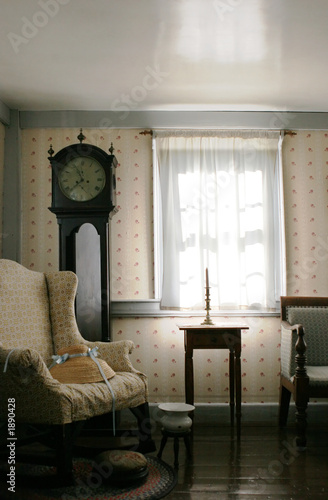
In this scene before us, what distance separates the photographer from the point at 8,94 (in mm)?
→ 3943

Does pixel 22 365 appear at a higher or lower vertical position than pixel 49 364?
higher

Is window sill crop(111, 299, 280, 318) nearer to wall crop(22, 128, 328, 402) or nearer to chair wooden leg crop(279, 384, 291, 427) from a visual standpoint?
wall crop(22, 128, 328, 402)

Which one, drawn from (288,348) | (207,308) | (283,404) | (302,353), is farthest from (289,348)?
(207,308)

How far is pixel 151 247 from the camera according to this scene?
14.0 feet

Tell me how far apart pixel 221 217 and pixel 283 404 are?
1543mm

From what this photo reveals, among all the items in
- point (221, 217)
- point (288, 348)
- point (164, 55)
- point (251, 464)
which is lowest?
point (251, 464)

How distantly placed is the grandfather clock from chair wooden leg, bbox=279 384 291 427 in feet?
4.58

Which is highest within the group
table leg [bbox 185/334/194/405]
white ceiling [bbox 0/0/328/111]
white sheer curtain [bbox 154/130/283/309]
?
white ceiling [bbox 0/0/328/111]

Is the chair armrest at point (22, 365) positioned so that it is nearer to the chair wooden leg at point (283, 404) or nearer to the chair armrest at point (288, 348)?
the chair armrest at point (288, 348)

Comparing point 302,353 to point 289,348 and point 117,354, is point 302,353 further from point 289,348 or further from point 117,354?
point 117,354

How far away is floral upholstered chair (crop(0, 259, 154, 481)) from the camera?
2531mm

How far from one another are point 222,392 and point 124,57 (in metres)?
2.65

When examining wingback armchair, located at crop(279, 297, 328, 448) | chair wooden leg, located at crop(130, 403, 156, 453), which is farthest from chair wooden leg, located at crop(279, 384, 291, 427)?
chair wooden leg, located at crop(130, 403, 156, 453)

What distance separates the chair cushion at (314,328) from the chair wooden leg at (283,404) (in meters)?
0.28
